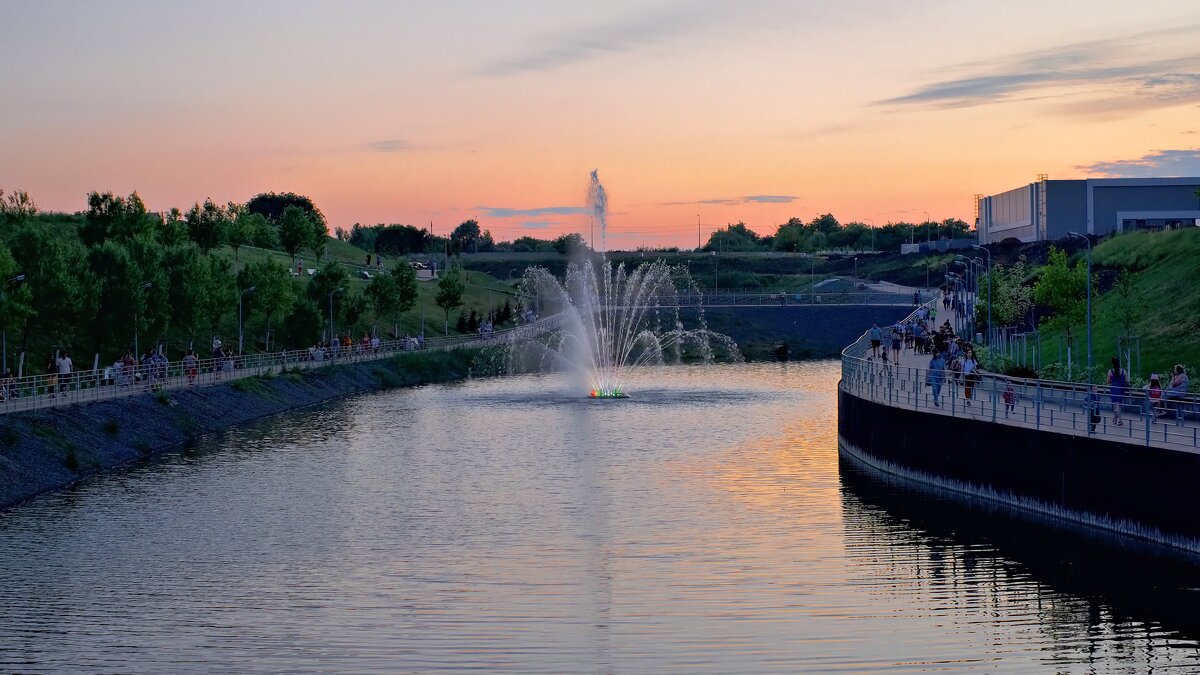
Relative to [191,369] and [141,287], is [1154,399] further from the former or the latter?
[141,287]

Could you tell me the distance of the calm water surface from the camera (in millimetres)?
25603

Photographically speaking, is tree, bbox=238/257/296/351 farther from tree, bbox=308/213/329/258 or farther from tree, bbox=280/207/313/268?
tree, bbox=308/213/329/258

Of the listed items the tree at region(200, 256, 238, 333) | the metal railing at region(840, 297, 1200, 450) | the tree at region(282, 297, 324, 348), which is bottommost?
the metal railing at region(840, 297, 1200, 450)

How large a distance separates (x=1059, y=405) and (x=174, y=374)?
49809 mm

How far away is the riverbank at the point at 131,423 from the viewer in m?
47.6

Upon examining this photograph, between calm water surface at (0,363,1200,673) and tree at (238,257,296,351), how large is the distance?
1979 inches

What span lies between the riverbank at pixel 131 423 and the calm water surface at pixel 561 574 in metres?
1.89

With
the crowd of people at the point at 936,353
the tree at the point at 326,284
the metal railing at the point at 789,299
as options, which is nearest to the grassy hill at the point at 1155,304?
the crowd of people at the point at 936,353

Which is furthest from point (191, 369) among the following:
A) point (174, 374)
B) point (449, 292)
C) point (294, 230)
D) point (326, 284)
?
point (294, 230)

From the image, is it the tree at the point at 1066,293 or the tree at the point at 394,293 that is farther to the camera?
the tree at the point at 394,293

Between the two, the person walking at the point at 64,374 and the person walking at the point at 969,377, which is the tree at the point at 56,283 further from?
the person walking at the point at 969,377

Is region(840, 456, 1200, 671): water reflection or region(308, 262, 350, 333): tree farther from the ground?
region(308, 262, 350, 333): tree

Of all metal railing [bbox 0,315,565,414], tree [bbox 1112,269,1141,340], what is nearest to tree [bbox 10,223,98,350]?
metal railing [bbox 0,315,565,414]

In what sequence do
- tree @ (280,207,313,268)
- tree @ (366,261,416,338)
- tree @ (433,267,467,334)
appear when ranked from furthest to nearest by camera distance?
tree @ (280,207,313,268), tree @ (433,267,467,334), tree @ (366,261,416,338)
